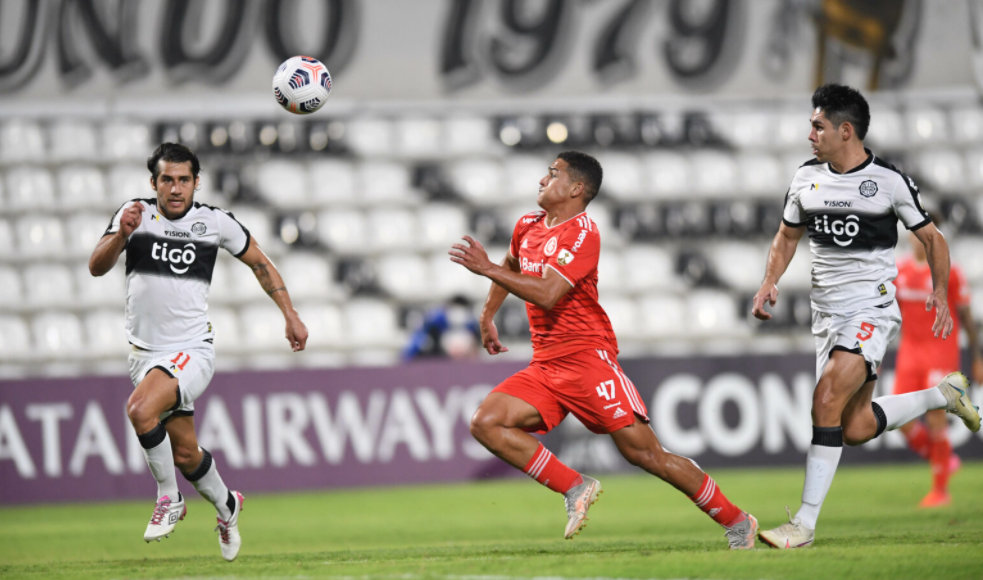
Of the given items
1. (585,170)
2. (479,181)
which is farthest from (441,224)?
(585,170)

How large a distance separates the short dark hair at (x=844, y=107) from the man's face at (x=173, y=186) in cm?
368

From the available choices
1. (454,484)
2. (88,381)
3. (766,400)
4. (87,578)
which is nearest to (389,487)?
(454,484)

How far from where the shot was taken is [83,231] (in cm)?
1448

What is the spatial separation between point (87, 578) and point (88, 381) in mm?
6329

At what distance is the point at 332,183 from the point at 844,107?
9757 millimetres

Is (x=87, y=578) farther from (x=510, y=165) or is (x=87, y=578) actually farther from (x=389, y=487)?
(x=510, y=165)

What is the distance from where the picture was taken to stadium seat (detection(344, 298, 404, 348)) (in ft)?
46.5

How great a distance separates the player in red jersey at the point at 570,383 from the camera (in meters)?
6.01

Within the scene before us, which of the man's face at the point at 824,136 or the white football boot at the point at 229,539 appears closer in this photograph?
the man's face at the point at 824,136

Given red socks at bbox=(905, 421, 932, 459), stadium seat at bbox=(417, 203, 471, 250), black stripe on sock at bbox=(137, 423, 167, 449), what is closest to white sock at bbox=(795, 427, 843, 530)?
black stripe on sock at bbox=(137, 423, 167, 449)

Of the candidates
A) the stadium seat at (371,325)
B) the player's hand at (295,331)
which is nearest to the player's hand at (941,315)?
the player's hand at (295,331)

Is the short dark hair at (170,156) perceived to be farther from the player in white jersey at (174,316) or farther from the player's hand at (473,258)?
the player's hand at (473,258)

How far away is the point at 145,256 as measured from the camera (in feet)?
21.9

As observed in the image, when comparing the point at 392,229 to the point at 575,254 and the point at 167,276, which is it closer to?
the point at 167,276
